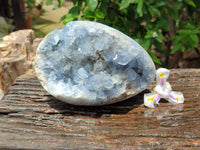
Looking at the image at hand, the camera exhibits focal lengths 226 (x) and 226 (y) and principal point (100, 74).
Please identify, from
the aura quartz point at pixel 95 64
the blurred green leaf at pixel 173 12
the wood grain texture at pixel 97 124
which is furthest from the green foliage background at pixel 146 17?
the wood grain texture at pixel 97 124

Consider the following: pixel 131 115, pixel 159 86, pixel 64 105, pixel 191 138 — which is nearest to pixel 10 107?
pixel 64 105

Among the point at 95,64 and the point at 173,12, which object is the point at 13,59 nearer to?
the point at 95,64

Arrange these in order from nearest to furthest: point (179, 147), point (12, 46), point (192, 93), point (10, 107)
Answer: point (179, 147) → point (10, 107) → point (192, 93) → point (12, 46)

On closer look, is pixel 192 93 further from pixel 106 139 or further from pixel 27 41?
pixel 27 41

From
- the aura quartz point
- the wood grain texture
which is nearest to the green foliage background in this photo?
the aura quartz point

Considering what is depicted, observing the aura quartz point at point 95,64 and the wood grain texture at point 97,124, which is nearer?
the wood grain texture at point 97,124

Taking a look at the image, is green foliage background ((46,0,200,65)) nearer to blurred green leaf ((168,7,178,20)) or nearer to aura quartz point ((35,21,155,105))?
blurred green leaf ((168,7,178,20))

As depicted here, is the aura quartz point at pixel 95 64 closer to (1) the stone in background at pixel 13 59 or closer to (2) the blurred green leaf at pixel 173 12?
(2) the blurred green leaf at pixel 173 12

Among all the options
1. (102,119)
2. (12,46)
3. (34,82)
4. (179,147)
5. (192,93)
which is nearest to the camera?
(179,147)

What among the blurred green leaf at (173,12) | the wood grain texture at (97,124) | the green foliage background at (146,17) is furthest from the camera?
the blurred green leaf at (173,12)
